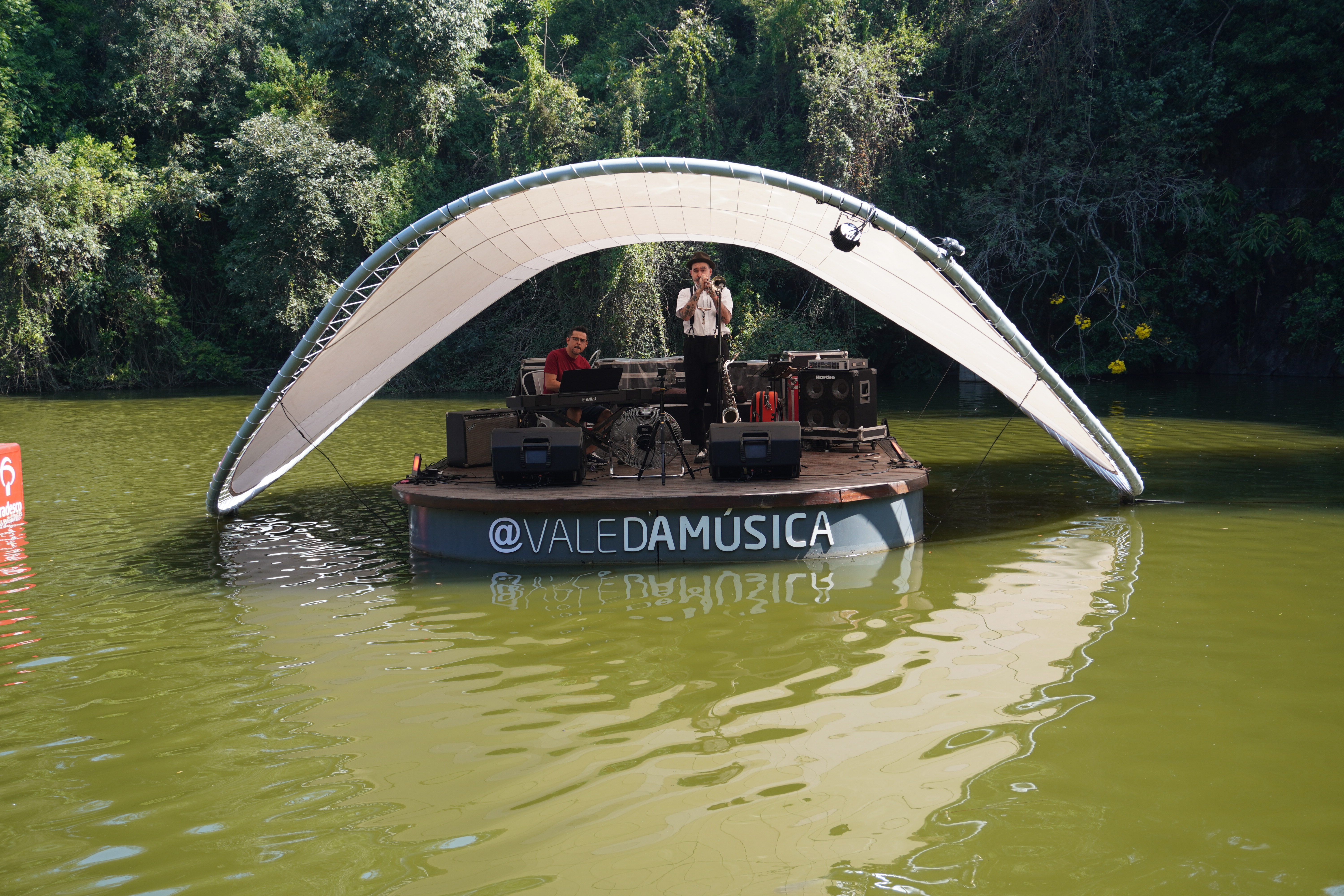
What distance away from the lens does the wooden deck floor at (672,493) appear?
20.1 ft

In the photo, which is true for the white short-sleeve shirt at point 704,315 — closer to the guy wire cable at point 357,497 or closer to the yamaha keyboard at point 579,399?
the yamaha keyboard at point 579,399

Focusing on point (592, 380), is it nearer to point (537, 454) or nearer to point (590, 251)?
point (537, 454)

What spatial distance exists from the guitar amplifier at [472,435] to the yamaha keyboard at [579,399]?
85 cm

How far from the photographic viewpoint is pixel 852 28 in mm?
22156

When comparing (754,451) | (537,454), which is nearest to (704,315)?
(754,451)

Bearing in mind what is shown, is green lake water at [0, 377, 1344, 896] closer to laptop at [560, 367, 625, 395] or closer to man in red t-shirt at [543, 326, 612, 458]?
laptop at [560, 367, 625, 395]

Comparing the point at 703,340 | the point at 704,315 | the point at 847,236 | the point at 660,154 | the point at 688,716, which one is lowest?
the point at 688,716

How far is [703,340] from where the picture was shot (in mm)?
7559

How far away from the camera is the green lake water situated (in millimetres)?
2869

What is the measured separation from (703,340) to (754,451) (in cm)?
138

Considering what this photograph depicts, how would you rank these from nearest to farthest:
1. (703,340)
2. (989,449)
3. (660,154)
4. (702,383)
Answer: (703,340)
(702,383)
(989,449)
(660,154)

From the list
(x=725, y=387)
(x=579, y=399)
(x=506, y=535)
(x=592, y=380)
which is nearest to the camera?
(x=506, y=535)

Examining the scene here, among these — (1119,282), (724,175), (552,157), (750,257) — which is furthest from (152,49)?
(724,175)

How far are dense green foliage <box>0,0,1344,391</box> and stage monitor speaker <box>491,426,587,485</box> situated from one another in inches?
587
